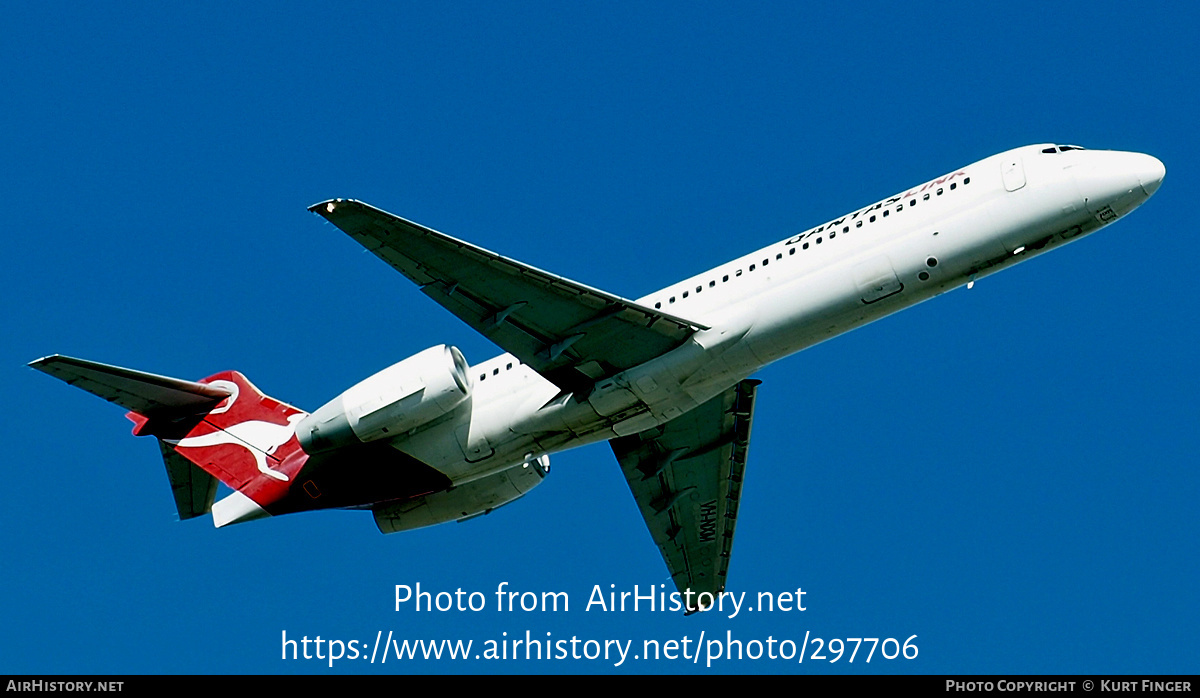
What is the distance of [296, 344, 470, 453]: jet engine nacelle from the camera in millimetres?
36000

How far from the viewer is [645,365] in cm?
3512

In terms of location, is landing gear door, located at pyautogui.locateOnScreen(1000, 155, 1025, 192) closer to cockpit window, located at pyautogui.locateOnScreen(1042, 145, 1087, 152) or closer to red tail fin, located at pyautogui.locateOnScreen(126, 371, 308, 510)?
cockpit window, located at pyautogui.locateOnScreen(1042, 145, 1087, 152)

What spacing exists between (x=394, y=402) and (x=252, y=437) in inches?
258

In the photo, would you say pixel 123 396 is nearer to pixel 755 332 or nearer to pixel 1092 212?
pixel 755 332

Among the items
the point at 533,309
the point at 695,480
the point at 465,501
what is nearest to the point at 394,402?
the point at 533,309

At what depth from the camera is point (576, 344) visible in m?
35.0

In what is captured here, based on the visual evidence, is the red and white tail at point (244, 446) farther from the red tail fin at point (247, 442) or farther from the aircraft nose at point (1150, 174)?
the aircraft nose at point (1150, 174)

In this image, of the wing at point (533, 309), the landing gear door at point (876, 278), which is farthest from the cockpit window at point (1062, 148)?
the wing at point (533, 309)

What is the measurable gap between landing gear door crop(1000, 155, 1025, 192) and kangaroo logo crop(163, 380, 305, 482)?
20538 mm
